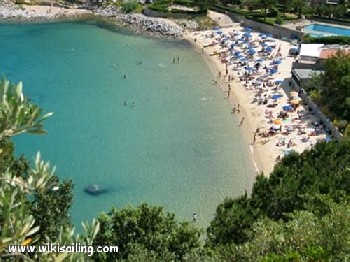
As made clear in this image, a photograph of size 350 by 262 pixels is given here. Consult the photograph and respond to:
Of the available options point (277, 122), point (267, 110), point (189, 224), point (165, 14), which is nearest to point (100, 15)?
point (165, 14)

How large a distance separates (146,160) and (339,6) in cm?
3513

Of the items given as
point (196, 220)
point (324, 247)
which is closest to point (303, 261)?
point (324, 247)

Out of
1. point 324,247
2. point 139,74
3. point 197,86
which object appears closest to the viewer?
point 324,247

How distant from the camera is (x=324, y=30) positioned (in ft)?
187

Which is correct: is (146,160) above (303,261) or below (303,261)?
below

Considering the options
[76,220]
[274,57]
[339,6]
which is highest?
[339,6]

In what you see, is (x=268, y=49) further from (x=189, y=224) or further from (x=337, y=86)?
(x=189, y=224)

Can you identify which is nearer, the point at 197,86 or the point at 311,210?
the point at 311,210

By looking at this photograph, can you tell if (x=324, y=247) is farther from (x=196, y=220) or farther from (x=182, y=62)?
(x=182, y=62)

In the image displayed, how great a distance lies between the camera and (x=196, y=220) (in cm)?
2723

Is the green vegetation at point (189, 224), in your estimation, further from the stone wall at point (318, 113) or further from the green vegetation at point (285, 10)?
the green vegetation at point (285, 10)

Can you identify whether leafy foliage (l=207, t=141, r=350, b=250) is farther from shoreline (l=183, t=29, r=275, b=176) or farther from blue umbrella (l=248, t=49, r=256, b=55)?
blue umbrella (l=248, t=49, r=256, b=55)

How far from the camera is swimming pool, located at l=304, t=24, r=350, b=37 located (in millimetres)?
55388

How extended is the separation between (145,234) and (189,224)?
64.6 inches
